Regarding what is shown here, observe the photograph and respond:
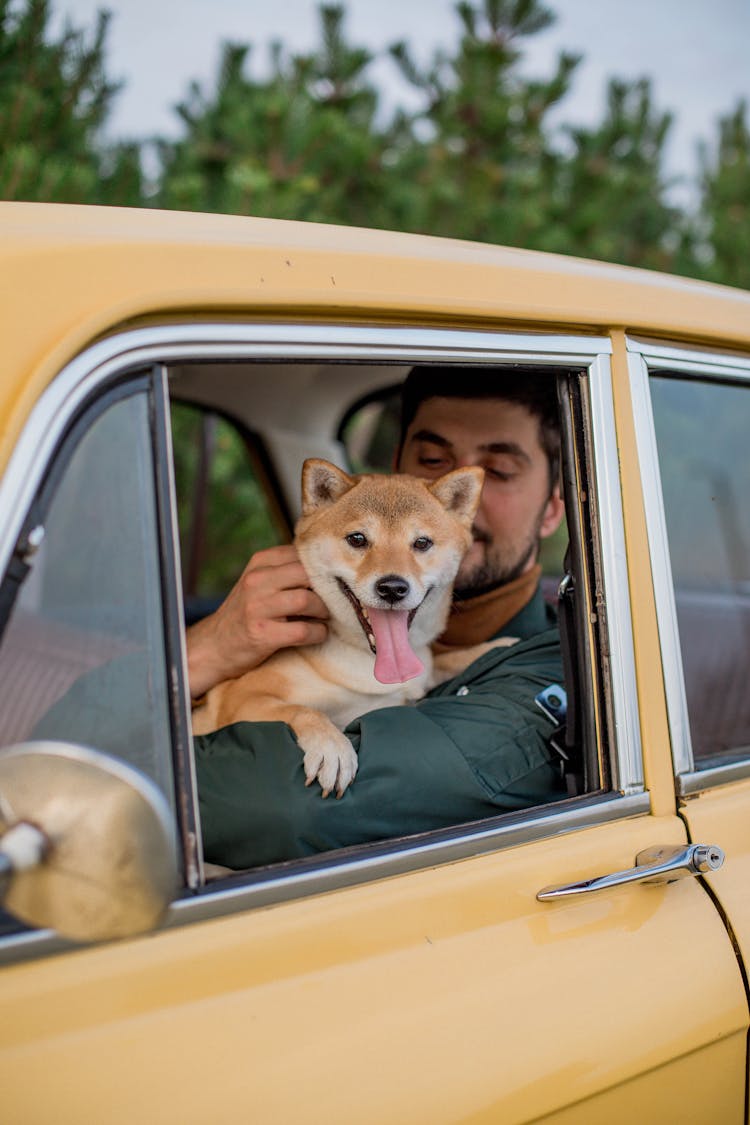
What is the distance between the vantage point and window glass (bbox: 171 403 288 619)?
193 inches

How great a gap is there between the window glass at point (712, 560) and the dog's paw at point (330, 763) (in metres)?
1.16

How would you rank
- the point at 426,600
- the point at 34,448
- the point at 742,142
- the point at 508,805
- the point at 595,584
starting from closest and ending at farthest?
the point at 34,448
the point at 595,584
the point at 508,805
the point at 426,600
the point at 742,142

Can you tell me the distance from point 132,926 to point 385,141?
5.73 meters

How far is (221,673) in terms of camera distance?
208cm

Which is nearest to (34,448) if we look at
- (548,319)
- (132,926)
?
(132,926)

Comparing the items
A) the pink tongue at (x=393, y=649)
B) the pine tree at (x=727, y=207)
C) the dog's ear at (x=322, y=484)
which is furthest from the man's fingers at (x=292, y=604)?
the pine tree at (x=727, y=207)

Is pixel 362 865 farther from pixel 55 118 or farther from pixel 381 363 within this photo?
pixel 55 118

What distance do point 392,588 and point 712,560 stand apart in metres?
2.11

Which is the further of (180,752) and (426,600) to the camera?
(426,600)

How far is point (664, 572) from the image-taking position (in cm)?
155

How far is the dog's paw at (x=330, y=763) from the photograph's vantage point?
1539mm

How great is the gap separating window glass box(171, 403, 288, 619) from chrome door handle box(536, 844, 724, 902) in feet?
11.9

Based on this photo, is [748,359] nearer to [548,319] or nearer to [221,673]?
[548,319]

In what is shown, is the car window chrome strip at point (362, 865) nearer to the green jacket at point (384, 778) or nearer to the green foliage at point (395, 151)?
the green jacket at point (384, 778)
